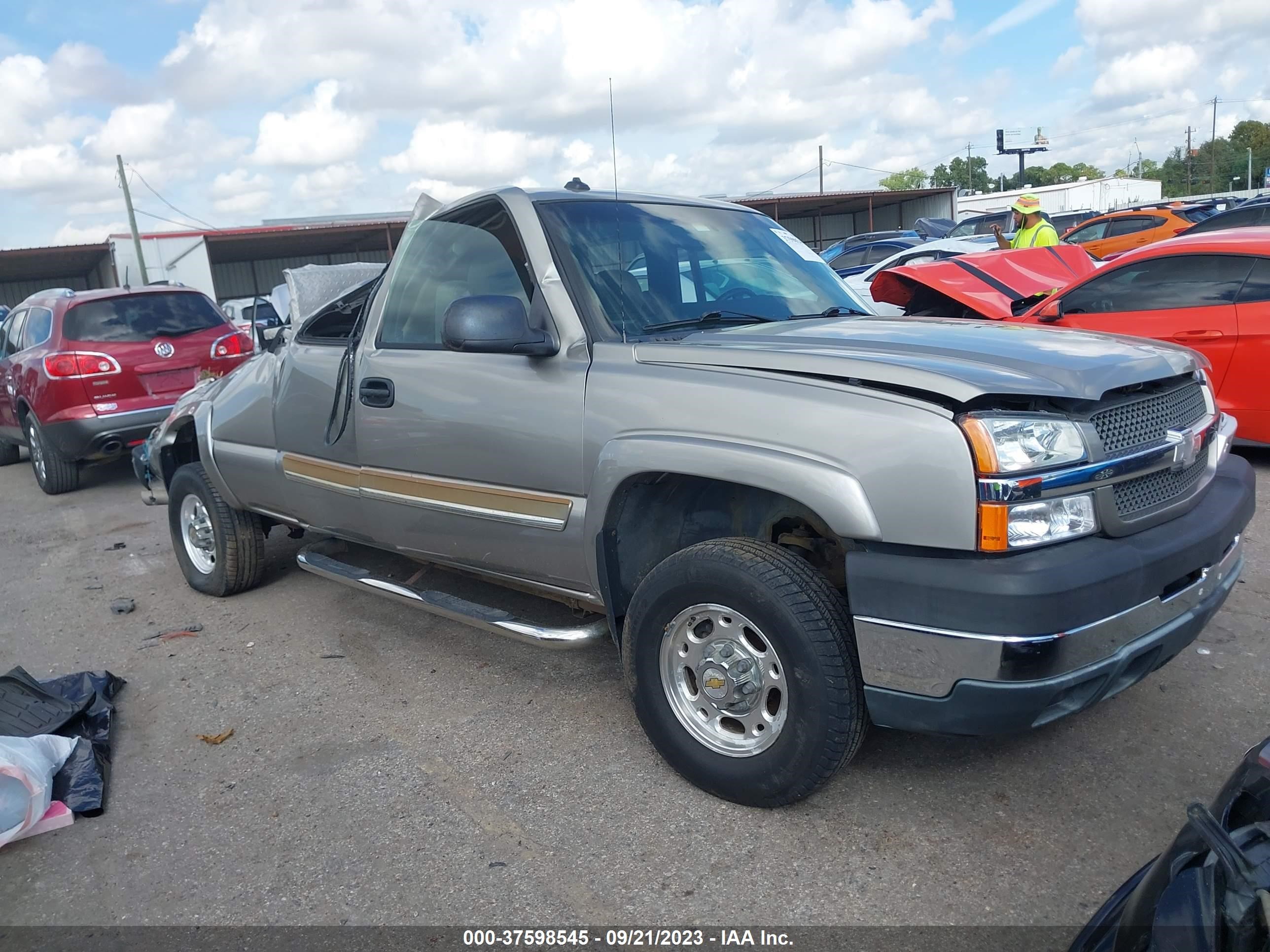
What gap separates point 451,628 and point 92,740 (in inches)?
61.2

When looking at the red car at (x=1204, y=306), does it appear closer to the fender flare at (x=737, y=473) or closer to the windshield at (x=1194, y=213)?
the fender flare at (x=737, y=473)

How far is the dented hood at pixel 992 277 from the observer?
6.80 m

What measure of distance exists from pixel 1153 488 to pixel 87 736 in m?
3.66

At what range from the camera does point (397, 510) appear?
388cm

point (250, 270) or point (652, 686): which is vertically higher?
point (250, 270)

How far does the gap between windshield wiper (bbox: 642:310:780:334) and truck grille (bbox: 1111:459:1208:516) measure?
1.35 m

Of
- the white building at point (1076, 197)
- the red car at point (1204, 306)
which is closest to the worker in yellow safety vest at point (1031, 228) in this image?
the red car at point (1204, 306)

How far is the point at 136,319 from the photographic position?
8.62 meters

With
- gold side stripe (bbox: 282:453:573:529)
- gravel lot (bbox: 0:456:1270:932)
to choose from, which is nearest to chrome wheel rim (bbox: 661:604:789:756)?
gravel lot (bbox: 0:456:1270:932)

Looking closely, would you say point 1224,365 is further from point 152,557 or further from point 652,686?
point 152,557

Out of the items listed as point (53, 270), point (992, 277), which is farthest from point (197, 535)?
point (53, 270)

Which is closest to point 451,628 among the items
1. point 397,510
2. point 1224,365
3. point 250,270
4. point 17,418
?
point 397,510

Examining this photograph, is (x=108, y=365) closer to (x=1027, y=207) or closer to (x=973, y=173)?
(x=1027, y=207)

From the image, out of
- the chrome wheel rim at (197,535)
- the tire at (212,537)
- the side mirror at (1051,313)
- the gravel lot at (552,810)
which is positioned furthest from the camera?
the side mirror at (1051,313)
